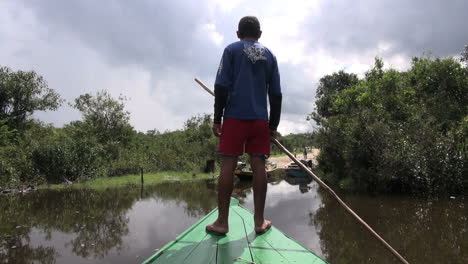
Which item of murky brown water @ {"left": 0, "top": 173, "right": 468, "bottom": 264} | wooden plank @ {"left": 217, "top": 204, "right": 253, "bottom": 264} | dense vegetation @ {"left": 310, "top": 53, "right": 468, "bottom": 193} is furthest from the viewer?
dense vegetation @ {"left": 310, "top": 53, "right": 468, "bottom": 193}

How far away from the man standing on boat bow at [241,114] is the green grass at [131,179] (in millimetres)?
15385

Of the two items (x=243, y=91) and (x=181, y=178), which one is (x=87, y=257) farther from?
(x=181, y=178)

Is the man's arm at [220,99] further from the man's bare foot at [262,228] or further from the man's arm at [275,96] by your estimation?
the man's bare foot at [262,228]

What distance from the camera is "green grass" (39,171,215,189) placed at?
1681 cm

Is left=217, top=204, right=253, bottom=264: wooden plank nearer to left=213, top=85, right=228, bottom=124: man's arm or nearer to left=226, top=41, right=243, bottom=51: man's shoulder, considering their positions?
left=213, top=85, right=228, bottom=124: man's arm

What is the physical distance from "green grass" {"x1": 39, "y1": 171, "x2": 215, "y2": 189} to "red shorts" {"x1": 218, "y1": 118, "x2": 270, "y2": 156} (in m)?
15.5

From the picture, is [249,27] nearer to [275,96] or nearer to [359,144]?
[275,96]

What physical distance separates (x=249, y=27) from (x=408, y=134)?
1217 centimetres

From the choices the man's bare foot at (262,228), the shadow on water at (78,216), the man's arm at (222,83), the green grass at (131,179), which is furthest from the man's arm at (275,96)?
the green grass at (131,179)

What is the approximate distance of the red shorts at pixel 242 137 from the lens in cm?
287

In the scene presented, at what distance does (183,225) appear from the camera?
29.4 ft

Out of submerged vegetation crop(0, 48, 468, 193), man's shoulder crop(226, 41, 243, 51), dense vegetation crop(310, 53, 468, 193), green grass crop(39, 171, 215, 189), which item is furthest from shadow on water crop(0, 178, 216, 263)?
dense vegetation crop(310, 53, 468, 193)

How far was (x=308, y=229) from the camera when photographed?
837 cm

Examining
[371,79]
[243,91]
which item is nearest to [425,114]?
[371,79]
